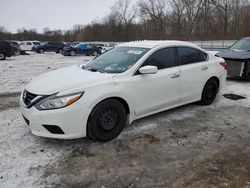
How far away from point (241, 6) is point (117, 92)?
44004 millimetres

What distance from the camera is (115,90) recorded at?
3.47 meters

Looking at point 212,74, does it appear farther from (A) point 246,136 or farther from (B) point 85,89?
(B) point 85,89

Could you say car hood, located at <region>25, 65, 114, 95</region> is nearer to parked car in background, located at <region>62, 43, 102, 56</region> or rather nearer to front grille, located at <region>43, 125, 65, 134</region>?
front grille, located at <region>43, 125, 65, 134</region>

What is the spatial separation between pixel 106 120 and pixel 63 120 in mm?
669

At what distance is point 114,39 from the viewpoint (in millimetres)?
59219

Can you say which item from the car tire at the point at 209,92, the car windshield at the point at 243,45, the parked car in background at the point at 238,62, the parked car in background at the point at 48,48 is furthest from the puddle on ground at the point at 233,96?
the parked car in background at the point at 48,48

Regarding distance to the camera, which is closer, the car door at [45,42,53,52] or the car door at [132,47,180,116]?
the car door at [132,47,180,116]

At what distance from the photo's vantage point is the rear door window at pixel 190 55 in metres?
4.59

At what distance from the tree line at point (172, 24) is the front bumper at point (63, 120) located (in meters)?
34.0

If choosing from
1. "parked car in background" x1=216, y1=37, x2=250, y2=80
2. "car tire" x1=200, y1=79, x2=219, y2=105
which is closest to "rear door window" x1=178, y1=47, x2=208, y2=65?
"car tire" x1=200, y1=79, x2=219, y2=105

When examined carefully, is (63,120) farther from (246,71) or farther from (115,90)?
A: (246,71)

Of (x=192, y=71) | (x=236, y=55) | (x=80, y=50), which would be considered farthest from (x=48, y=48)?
(x=192, y=71)

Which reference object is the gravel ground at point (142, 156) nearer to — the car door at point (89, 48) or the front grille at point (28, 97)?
the front grille at point (28, 97)

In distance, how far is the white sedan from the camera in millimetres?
3182
